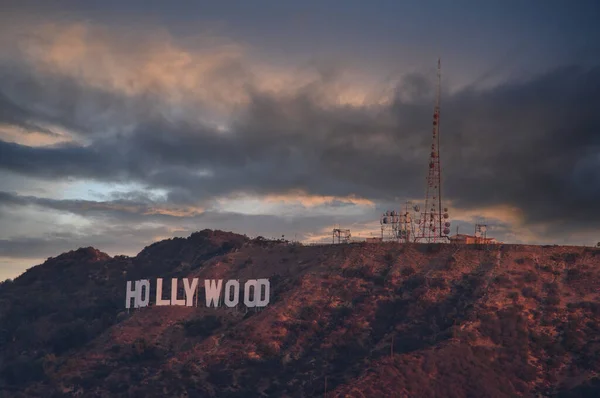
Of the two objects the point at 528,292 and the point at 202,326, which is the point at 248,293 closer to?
the point at 202,326

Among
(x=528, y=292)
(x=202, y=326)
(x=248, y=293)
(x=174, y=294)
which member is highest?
(x=528, y=292)

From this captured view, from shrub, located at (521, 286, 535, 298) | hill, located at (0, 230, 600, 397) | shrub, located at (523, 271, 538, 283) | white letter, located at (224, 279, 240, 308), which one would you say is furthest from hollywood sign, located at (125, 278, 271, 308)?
shrub, located at (523, 271, 538, 283)

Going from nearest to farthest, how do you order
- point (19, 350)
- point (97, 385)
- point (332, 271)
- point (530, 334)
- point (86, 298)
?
point (530, 334)
point (97, 385)
point (332, 271)
point (19, 350)
point (86, 298)

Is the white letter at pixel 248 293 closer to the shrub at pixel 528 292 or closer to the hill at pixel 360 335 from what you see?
the hill at pixel 360 335

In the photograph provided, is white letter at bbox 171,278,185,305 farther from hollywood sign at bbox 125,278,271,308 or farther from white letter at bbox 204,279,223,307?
white letter at bbox 204,279,223,307

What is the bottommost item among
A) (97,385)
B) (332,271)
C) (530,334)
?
(97,385)

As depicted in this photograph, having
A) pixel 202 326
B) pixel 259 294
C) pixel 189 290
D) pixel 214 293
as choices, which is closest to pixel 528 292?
pixel 259 294

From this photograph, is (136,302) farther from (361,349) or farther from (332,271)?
(361,349)

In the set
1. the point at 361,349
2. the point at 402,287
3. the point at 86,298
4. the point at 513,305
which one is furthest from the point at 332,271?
the point at 86,298
